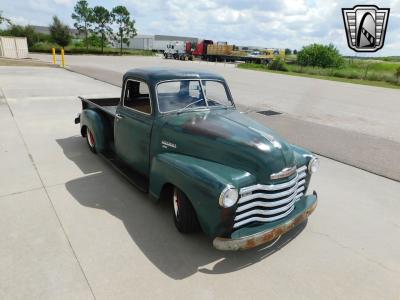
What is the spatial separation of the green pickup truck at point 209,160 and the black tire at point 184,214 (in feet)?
0.04

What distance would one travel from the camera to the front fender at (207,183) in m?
2.80

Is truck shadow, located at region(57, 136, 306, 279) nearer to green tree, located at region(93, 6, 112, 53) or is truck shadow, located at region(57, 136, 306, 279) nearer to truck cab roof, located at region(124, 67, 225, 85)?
truck cab roof, located at region(124, 67, 225, 85)

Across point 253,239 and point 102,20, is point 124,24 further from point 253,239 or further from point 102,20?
point 253,239

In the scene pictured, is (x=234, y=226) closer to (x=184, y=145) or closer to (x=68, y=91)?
(x=184, y=145)

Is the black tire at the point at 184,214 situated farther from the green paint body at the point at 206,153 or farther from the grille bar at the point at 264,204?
the grille bar at the point at 264,204

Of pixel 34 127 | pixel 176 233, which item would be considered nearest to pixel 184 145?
pixel 176 233

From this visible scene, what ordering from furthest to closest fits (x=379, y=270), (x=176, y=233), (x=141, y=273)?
(x=176, y=233) < (x=379, y=270) < (x=141, y=273)

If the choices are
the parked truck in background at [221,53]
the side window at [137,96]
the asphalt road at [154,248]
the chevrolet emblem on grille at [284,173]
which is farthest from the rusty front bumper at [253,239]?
the parked truck in background at [221,53]

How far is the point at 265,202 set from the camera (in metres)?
3.02

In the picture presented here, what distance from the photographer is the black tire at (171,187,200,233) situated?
10.6 feet

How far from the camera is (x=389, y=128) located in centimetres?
921

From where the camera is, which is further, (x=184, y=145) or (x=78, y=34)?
(x=78, y=34)

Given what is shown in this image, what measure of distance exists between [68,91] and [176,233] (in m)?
11.0

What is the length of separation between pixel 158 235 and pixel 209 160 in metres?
1.08
